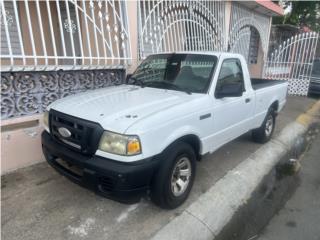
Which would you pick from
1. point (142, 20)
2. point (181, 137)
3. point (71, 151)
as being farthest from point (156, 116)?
point (142, 20)

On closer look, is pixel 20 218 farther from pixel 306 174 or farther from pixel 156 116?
pixel 306 174

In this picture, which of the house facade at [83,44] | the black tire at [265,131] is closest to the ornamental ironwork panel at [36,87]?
the house facade at [83,44]

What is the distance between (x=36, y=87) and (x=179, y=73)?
2111mm

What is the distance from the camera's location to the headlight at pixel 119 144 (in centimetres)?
267

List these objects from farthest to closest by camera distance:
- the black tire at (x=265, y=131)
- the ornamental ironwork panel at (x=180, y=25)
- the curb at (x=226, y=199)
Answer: the ornamental ironwork panel at (x=180, y=25) < the black tire at (x=265, y=131) < the curb at (x=226, y=199)

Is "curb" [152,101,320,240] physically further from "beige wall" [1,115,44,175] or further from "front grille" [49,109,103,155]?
"beige wall" [1,115,44,175]

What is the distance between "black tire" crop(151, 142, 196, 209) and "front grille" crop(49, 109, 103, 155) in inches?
27.8

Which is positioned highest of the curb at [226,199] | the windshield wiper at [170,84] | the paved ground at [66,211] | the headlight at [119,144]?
the windshield wiper at [170,84]

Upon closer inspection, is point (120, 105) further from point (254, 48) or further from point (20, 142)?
point (254, 48)

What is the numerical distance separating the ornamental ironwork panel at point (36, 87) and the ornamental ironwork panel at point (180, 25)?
64.4 inches

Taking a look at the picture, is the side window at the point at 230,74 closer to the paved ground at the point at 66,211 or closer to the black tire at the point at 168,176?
the black tire at the point at 168,176

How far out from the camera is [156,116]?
2.89m

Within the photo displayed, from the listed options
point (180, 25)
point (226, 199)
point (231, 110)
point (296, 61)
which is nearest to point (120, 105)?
point (231, 110)

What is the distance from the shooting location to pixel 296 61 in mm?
11812
